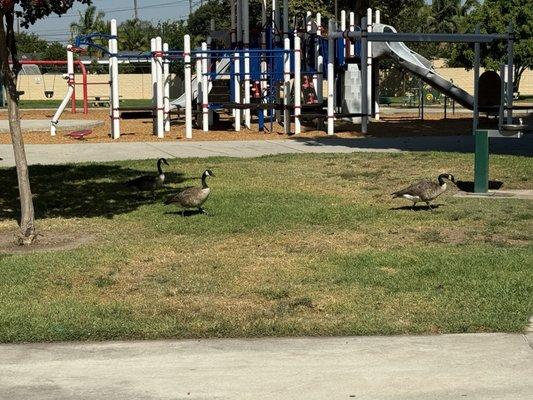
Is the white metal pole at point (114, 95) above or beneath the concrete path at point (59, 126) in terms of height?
above

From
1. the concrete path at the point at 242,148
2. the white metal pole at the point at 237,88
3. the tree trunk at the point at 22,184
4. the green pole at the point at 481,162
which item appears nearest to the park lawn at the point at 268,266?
the green pole at the point at 481,162

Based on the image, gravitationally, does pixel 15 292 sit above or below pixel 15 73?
below

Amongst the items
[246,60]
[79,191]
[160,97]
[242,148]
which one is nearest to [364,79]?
[242,148]

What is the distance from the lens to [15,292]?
847 cm

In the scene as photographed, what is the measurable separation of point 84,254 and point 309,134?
1635 cm

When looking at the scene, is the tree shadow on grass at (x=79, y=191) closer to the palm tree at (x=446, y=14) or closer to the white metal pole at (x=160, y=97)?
the white metal pole at (x=160, y=97)

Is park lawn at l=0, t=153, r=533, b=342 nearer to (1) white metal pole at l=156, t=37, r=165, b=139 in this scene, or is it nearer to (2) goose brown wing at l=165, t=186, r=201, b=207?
(2) goose brown wing at l=165, t=186, r=201, b=207

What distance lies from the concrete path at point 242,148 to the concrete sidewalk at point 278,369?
1233cm

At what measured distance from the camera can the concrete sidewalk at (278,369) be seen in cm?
596

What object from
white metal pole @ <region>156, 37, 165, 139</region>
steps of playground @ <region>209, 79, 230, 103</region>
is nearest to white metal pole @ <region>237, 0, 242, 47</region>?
steps of playground @ <region>209, 79, 230, 103</region>

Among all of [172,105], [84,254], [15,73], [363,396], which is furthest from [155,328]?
[172,105]

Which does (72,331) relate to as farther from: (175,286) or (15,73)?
(15,73)

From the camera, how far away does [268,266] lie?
944 centimetres

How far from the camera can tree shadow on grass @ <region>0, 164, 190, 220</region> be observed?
1290 cm
